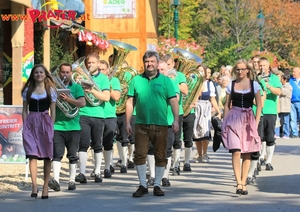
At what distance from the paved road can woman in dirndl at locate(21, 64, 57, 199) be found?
512 mm

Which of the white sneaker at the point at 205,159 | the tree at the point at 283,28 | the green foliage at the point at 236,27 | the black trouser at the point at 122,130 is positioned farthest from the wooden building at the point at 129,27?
the tree at the point at 283,28

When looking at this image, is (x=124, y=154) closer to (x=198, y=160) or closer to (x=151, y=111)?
(x=198, y=160)

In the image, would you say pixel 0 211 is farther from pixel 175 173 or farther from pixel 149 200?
pixel 175 173

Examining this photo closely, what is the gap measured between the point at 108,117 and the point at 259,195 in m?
3.34

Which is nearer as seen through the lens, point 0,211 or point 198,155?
point 0,211

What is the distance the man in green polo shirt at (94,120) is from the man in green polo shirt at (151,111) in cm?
153

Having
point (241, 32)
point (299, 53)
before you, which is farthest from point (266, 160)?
point (299, 53)

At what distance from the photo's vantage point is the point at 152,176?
12164mm

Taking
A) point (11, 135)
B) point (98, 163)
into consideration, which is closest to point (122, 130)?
point (98, 163)

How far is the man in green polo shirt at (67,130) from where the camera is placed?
458 inches

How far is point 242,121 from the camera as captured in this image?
11.3 m

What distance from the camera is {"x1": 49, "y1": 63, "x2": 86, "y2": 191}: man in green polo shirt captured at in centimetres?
1162

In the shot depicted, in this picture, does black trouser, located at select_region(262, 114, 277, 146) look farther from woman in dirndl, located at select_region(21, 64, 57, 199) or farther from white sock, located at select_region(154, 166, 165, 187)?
woman in dirndl, located at select_region(21, 64, 57, 199)

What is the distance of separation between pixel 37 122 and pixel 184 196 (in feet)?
6.74
